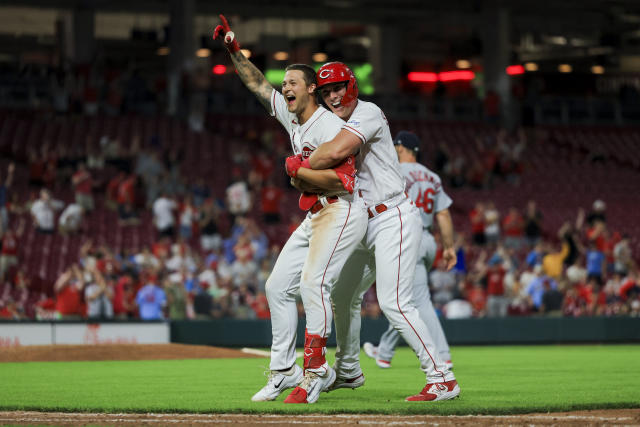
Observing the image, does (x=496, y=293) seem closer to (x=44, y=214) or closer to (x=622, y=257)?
(x=622, y=257)

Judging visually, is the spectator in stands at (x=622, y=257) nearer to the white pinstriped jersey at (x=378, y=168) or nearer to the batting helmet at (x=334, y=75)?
the white pinstriped jersey at (x=378, y=168)

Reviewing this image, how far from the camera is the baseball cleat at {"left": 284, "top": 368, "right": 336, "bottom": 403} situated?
7.11 m

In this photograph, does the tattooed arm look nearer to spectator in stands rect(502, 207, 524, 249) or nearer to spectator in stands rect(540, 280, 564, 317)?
spectator in stands rect(540, 280, 564, 317)

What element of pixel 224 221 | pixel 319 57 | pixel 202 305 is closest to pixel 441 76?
pixel 319 57

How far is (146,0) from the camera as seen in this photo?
34.1 meters

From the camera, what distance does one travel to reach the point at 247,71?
314 inches

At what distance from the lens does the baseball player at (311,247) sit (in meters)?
7.14

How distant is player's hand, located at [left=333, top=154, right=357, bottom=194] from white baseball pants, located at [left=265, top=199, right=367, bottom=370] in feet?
0.64

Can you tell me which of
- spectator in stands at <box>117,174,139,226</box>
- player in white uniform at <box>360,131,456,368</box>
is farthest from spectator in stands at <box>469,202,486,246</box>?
player in white uniform at <box>360,131,456,368</box>

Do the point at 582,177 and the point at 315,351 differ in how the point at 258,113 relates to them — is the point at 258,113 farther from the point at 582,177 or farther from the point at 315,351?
the point at 315,351

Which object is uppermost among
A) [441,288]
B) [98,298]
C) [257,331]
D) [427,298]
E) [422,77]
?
[422,77]

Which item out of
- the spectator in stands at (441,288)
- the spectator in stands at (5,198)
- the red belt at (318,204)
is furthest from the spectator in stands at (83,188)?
the red belt at (318,204)

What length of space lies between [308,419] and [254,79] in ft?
9.27

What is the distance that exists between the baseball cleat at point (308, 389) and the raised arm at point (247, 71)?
6.59 feet
